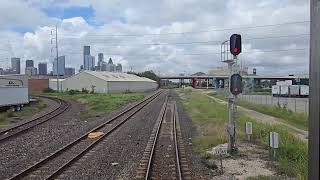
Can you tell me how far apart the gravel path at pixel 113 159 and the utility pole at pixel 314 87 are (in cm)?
882

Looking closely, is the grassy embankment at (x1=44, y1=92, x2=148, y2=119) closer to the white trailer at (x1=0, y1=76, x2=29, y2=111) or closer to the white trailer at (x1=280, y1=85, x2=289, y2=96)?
the white trailer at (x1=0, y1=76, x2=29, y2=111)

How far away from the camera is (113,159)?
1385cm

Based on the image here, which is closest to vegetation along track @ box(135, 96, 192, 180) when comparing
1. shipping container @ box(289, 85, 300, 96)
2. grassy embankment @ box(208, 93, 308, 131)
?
grassy embankment @ box(208, 93, 308, 131)

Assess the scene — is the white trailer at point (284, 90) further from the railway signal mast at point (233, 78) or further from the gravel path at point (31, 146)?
the railway signal mast at point (233, 78)

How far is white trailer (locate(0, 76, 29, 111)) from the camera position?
3807 centimetres

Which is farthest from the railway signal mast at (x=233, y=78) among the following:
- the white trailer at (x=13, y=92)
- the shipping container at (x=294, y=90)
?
the shipping container at (x=294, y=90)

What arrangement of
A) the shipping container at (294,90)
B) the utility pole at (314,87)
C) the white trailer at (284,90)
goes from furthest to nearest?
A: the white trailer at (284,90) → the shipping container at (294,90) → the utility pole at (314,87)

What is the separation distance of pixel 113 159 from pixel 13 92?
96.7 ft

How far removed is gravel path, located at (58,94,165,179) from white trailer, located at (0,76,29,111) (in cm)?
2059

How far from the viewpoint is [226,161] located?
1296 centimetres

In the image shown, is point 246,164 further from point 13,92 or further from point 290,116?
point 13,92

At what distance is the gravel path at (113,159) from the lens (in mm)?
11312

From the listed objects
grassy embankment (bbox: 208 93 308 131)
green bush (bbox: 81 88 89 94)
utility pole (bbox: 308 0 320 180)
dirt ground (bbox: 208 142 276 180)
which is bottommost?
grassy embankment (bbox: 208 93 308 131)

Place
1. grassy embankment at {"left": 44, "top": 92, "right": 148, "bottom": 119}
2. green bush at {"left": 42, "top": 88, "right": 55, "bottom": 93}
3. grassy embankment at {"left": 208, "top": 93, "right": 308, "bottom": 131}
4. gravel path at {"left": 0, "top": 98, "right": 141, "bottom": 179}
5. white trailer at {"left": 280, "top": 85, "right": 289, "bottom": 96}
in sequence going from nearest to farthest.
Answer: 1. gravel path at {"left": 0, "top": 98, "right": 141, "bottom": 179}
2. grassy embankment at {"left": 208, "top": 93, "right": 308, "bottom": 131}
3. grassy embankment at {"left": 44, "top": 92, "right": 148, "bottom": 119}
4. white trailer at {"left": 280, "top": 85, "right": 289, "bottom": 96}
5. green bush at {"left": 42, "top": 88, "right": 55, "bottom": 93}
